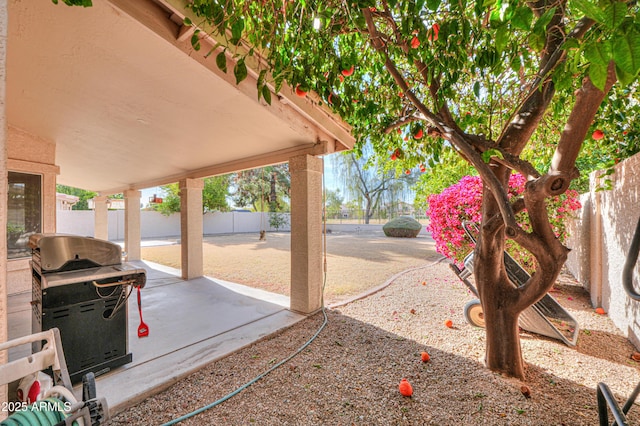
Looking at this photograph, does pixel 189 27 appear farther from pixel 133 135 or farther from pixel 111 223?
pixel 111 223

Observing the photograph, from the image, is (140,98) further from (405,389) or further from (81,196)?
(81,196)

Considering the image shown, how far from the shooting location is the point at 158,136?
4.03m

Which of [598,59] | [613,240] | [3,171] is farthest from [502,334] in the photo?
[3,171]

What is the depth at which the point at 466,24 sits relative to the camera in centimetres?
170

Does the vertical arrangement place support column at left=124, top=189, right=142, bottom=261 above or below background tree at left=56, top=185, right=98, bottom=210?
below

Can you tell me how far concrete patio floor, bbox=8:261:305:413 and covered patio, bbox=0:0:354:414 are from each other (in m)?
0.02

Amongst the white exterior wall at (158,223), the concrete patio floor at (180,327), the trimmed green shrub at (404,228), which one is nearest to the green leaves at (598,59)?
the concrete patio floor at (180,327)

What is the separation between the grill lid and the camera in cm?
231

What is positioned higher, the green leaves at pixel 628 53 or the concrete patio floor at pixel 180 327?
the green leaves at pixel 628 53

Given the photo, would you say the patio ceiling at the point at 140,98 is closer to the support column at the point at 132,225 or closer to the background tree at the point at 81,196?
the support column at the point at 132,225

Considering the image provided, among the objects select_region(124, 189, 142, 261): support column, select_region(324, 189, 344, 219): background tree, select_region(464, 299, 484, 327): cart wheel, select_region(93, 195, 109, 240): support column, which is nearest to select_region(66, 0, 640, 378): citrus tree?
select_region(464, 299, 484, 327): cart wheel

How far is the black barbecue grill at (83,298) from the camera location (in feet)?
7.43

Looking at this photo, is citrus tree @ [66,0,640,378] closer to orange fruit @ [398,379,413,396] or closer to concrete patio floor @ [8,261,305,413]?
orange fruit @ [398,379,413,396]

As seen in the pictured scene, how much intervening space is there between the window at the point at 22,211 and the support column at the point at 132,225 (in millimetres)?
3695
